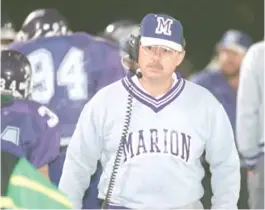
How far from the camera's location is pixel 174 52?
11.7 ft

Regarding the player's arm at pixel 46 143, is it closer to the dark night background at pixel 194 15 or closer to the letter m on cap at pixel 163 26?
the letter m on cap at pixel 163 26

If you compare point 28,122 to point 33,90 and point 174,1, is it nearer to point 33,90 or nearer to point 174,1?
point 33,90

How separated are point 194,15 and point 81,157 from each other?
636cm

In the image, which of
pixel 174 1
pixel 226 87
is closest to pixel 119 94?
pixel 226 87

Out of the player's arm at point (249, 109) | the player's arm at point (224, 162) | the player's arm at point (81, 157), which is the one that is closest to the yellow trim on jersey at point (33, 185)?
the player's arm at point (81, 157)

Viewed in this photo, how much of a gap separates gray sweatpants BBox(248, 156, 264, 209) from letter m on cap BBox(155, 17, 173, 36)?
3.33 ft

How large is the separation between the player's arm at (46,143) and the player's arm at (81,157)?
19 cm

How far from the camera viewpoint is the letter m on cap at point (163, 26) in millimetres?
3537

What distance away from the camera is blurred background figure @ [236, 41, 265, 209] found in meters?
4.33

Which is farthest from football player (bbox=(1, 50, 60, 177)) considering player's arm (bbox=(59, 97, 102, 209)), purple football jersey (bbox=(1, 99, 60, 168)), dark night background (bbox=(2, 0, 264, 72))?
dark night background (bbox=(2, 0, 264, 72))

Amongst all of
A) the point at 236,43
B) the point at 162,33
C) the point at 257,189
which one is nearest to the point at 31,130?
the point at 162,33

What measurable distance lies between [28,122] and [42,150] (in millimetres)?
120

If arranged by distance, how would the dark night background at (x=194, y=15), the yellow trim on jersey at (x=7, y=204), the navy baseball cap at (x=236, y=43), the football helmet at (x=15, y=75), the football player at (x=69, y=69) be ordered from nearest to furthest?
1. the yellow trim on jersey at (x=7, y=204)
2. the football helmet at (x=15, y=75)
3. the football player at (x=69, y=69)
4. the navy baseball cap at (x=236, y=43)
5. the dark night background at (x=194, y=15)

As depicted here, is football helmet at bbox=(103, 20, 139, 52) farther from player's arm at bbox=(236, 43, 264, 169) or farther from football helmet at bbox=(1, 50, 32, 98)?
football helmet at bbox=(1, 50, 32, 98)
